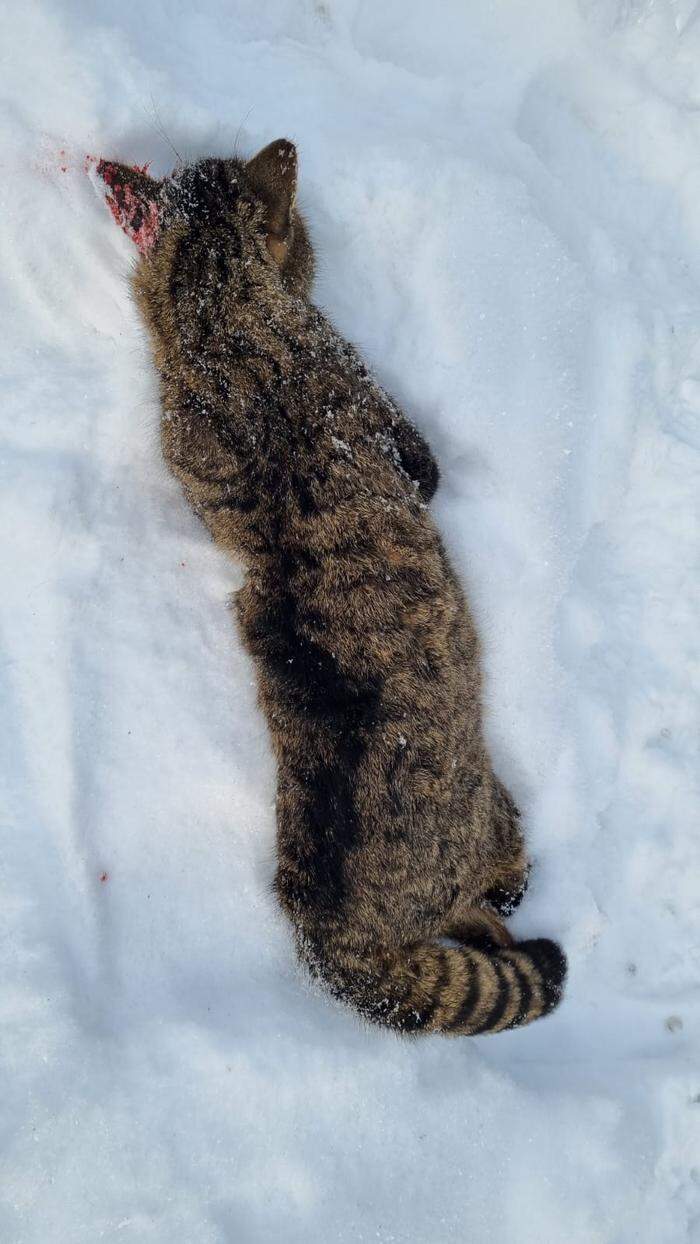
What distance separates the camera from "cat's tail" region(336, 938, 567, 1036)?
3.69 metres

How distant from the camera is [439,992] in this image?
12.1 ft

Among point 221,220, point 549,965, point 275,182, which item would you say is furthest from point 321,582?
point 549,965

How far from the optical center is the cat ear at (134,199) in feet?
11.7

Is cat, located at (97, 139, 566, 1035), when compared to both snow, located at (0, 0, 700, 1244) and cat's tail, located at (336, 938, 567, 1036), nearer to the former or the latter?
cat's tail, located at (336, 938, 567, 1036)

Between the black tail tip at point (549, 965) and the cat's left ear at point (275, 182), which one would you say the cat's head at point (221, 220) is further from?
the black tail tip at point (549, 965)

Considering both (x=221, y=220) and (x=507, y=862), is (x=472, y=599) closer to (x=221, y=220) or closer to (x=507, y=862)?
(x=507, y=862)

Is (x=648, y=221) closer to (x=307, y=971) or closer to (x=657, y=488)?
(x=657, y=488)

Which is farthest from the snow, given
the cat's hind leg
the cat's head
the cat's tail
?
the cat's head

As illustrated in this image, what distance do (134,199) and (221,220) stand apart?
53 centimetres

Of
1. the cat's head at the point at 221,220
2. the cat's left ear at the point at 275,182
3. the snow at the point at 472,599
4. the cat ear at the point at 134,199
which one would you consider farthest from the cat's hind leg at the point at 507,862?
the cat ear at the point at 134,199

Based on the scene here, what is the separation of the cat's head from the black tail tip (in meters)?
3.60

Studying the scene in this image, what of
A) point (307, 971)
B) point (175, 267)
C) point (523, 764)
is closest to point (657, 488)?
point (523, 764)

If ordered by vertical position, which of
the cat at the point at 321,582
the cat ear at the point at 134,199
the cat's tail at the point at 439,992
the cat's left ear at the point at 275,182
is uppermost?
the cat's left ear at the point at 275,182

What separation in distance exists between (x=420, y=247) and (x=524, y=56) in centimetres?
117
